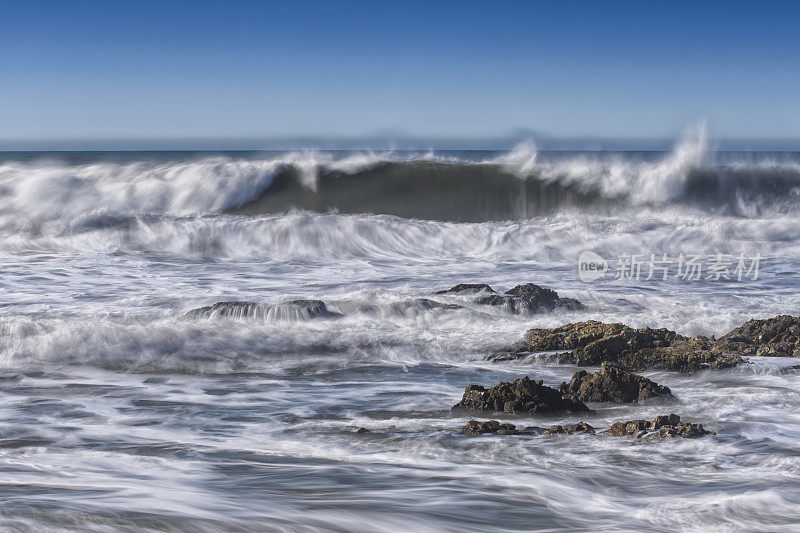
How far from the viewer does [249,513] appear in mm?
3350

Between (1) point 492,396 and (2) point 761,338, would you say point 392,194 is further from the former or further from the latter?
(1) point 492,396

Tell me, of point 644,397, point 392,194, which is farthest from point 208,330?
point 392,194

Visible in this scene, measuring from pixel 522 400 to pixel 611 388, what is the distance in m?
0.63

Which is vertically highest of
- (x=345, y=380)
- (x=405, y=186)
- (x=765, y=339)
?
(x=405, y=186)

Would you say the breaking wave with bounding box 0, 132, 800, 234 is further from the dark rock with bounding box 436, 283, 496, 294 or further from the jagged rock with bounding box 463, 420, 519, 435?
the jagged rock with bounding box 463, 420, 519, 435

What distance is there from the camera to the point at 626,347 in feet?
22.0

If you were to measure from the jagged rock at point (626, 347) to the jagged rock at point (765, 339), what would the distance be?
0.20 meters

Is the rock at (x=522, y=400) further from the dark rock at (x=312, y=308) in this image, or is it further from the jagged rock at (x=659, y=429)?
the dark rock at (x=312, y=308)

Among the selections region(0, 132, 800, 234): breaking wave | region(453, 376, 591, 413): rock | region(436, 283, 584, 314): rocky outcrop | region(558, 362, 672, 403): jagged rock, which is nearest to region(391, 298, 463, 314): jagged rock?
region(436, 283, 584, 314): rocky outcrop

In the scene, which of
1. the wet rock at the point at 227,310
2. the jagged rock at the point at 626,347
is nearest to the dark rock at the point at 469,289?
the jagged rock at the point at 626,347

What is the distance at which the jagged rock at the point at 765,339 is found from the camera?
6.66m

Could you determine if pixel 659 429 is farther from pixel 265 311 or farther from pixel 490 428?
pixel 265 311

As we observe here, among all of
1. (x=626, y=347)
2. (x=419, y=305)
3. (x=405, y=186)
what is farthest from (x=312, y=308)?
(x=405, y=186)

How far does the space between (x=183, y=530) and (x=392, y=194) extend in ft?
54.5
